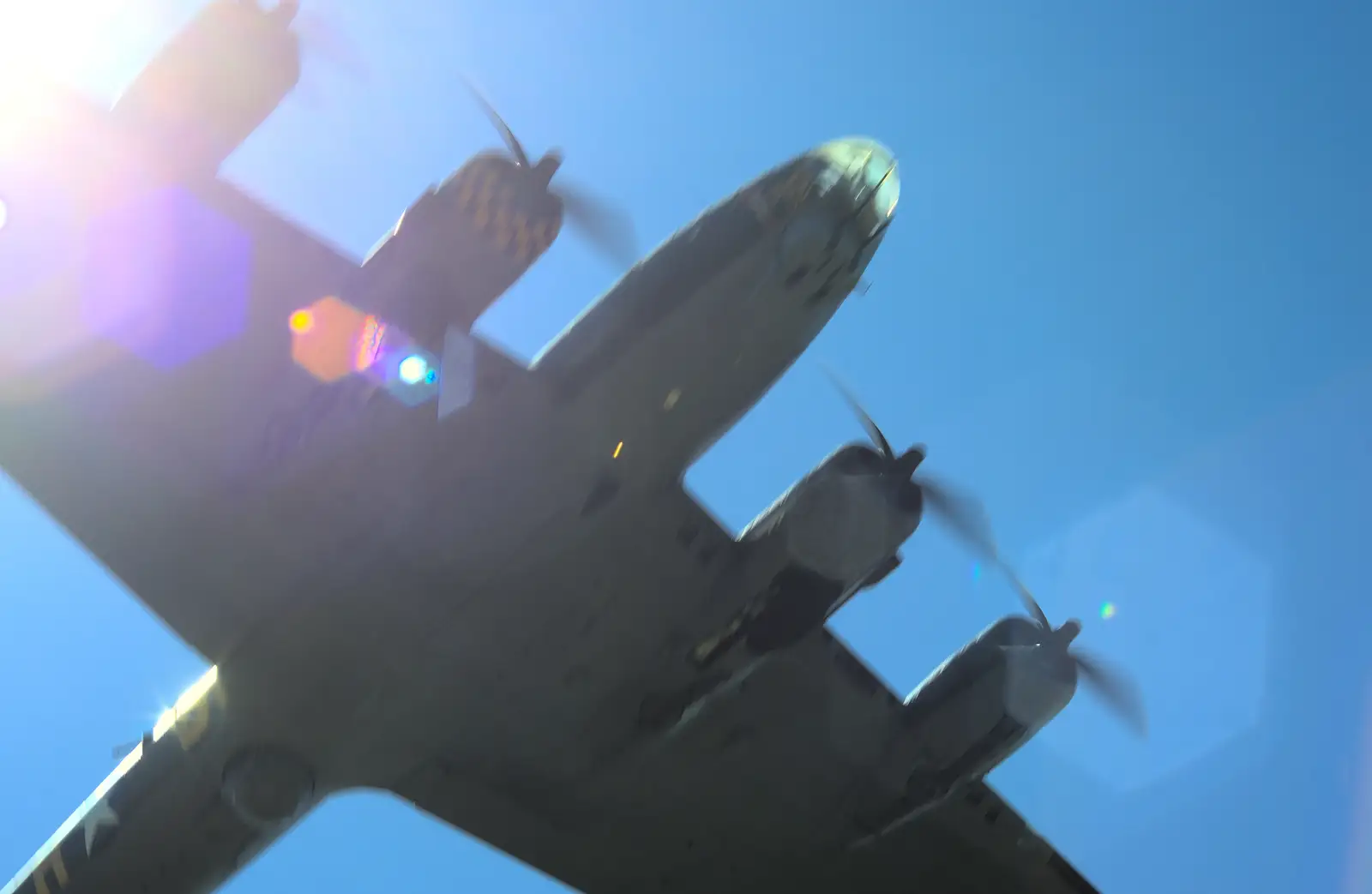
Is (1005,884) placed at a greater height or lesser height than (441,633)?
lesser

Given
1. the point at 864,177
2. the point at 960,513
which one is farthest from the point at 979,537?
the point at 864,177

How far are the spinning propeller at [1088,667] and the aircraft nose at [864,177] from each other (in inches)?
179

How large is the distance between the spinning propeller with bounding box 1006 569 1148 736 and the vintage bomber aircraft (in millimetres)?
674

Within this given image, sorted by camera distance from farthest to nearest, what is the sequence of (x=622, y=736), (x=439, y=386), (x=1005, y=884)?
1. (x=1005, y=884)
2. (x=622, y=736)
3. (x=439, y=386)

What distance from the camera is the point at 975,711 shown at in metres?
11.2

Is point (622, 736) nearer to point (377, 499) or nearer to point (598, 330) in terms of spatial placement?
point (377, 499)

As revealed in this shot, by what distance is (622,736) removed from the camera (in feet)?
37.0

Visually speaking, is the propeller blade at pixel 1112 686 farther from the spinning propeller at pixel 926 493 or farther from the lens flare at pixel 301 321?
the lens flare at pixel 301 321

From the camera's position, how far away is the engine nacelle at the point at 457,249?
8.80 m

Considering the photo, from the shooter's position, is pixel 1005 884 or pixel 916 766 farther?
pixel 1005 884

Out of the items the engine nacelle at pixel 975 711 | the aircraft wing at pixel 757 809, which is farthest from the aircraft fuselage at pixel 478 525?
the engine nacelle at pixel 975 711

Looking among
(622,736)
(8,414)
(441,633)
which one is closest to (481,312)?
(441,633)

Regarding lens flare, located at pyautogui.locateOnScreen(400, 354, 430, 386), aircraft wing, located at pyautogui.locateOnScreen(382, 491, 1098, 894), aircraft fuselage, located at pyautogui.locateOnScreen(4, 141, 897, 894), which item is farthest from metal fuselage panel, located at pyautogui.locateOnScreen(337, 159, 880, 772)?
aircraft wing, located at pyautogui.locateOnScreen(382, 491, 1098, 894)

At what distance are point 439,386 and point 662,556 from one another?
2.82 meters
